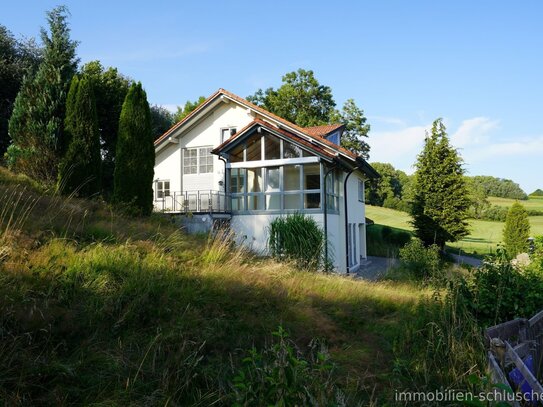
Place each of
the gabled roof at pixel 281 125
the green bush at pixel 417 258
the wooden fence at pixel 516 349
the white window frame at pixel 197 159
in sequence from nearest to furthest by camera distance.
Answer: the wooden fence at pixel 516 349
the green bush at pixel 417 258
the gabled roof at pixel 281 125
the white window frame at pixel 197 159

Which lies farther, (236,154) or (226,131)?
(226,131)

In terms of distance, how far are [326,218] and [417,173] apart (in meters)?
10.6

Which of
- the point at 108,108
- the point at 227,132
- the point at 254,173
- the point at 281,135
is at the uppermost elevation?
the point at 108,108

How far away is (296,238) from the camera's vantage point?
464 inches

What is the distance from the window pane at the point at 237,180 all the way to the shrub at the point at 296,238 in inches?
232

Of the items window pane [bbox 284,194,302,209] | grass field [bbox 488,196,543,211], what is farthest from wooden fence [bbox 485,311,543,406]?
grass field [bbox 488,196,543,211]

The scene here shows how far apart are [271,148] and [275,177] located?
1255 mm

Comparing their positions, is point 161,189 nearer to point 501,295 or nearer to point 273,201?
point 273,201

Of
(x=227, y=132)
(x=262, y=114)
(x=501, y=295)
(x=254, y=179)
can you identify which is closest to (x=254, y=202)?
(x=254, y=179)

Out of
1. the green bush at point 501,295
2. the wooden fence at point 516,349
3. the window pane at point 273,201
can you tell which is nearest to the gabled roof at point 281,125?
the window pane at point 273,201

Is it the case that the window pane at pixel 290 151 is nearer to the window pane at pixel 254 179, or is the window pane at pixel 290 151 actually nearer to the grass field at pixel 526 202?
the window pane at pixel 254 179

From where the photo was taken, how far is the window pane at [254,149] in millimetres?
17266

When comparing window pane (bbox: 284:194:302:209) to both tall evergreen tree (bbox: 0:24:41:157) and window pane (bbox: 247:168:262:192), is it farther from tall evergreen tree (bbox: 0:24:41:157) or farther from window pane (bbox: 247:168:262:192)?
tall evergreen tree (bbox: 0:24:41:157)

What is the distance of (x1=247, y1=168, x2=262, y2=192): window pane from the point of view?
17922mm
